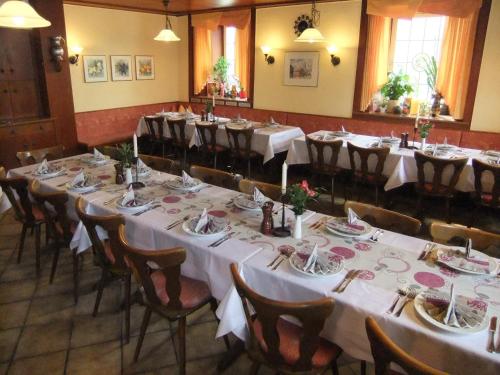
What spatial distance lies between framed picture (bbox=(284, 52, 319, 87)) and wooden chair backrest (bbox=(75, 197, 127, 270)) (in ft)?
17.2

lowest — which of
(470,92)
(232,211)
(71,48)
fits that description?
(232,211)

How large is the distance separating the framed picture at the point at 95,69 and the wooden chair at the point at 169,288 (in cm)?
572

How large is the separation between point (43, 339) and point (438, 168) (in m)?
3.57

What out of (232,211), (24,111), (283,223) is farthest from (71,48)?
(283,223)

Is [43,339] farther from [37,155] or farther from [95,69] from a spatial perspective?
[95,69]

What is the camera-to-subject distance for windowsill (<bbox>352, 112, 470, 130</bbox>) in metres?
5.68

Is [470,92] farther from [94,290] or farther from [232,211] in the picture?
[94,290]

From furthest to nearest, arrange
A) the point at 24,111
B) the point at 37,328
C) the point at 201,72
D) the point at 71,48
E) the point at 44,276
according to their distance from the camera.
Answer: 1. the point at 201,72
2. the point at 71,48
3. the point at 24,111
4. the point at 44,276
5. the point at 37,328

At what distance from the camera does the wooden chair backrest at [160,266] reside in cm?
193

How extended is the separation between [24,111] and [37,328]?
452 centimetres

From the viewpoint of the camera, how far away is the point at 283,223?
2.36 metres

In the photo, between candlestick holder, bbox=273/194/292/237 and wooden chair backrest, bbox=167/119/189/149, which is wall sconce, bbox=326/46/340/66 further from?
candlestick holder, bbox=273/194/292/237

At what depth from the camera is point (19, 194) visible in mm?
3125

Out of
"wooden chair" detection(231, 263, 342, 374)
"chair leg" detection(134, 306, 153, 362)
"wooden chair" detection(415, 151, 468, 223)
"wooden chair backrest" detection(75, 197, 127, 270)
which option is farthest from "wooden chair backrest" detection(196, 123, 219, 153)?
"wooden chair" detection(231, 263, 342, 374)
